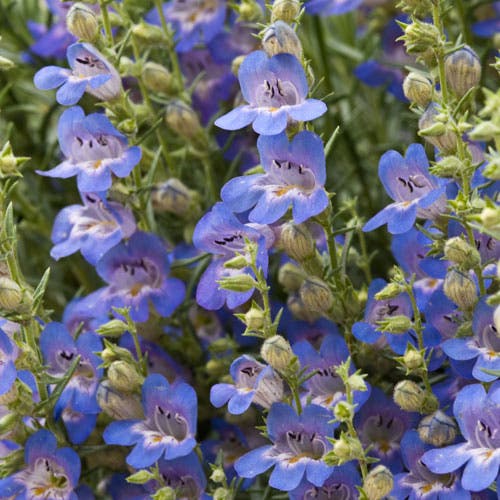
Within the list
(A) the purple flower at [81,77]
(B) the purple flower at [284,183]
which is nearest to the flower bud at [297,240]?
(B) the purple flower at [284,183]

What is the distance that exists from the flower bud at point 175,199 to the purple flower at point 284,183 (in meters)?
0.19

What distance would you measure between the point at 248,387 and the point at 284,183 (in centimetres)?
22

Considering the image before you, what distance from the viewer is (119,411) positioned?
112cm

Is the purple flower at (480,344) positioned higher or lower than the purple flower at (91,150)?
lower

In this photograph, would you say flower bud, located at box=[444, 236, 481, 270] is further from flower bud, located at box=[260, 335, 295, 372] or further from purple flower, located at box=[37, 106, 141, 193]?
purple flower, located at box=[37, 106, 141, 193]

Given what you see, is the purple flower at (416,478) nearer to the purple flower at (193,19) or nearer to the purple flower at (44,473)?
the purple flower at (44,473)

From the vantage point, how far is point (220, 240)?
1119 mm

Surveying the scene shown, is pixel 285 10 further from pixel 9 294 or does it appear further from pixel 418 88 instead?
pixel 9 294

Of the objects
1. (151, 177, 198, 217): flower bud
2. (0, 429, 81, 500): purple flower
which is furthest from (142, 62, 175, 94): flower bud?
(0, 429, 81, 500): purple flower

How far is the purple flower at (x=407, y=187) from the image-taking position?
3.46ft

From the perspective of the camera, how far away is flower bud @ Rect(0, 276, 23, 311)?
101cm

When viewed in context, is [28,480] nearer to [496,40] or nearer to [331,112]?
[331,112]

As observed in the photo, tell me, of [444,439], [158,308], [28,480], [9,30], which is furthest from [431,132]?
[9,30]

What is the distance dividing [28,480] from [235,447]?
26 centimetres
